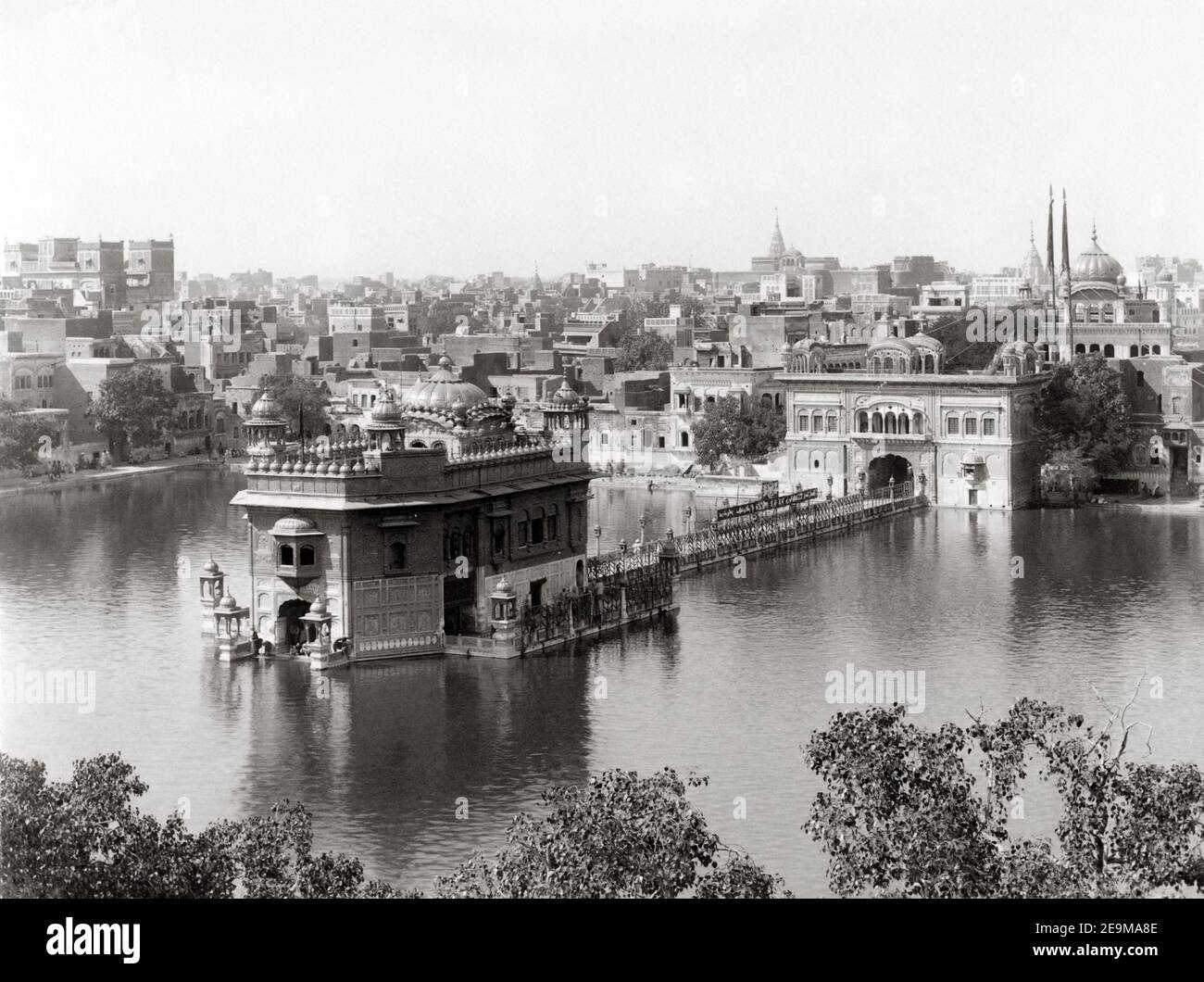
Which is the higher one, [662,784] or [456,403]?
[456,403]

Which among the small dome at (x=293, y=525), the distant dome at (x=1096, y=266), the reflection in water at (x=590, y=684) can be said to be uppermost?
the distant dome at (x=1096, y=266)

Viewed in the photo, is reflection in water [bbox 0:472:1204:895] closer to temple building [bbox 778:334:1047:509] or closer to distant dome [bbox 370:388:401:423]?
distant dome [bbox 370:388:401:423]

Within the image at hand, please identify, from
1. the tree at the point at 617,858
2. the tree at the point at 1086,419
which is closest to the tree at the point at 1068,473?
the tree at the point at 1086,419

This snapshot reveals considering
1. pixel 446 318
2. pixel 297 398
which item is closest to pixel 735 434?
pixel 297 398

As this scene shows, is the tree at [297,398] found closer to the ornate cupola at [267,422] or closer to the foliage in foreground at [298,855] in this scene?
the ornate cupola at [267,422]
